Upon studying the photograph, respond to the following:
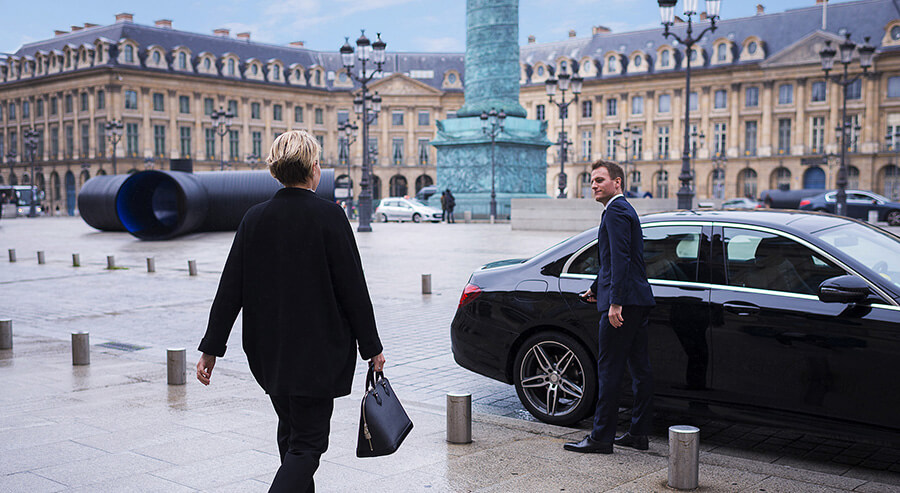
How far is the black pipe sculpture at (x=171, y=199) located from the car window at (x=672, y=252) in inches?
1042

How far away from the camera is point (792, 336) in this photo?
5.23m

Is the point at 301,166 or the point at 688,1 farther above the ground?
the point at 688,1

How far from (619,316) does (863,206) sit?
43.4 m

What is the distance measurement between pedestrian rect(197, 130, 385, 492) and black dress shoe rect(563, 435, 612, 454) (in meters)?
2.07

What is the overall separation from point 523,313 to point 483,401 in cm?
108

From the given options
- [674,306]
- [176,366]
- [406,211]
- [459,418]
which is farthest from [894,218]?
[459,418]

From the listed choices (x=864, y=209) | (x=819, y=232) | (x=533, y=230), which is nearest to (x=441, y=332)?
(x=819, y=232)

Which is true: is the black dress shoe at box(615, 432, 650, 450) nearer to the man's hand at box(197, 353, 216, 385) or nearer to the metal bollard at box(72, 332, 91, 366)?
the man's hand at box(197, 353, 216, 385)

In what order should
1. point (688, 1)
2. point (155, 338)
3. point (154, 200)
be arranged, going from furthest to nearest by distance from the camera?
point (154, 200)
point (688, 1)
point (155, 338)

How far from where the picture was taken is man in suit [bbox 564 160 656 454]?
5.21 m

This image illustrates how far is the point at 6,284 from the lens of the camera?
53.9 feet

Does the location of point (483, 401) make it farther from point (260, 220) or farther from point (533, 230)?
point (533, 230)

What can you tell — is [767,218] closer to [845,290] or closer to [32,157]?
[845,290]

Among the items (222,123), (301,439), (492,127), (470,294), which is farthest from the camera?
(222,123)
